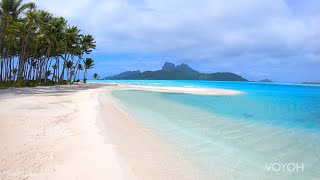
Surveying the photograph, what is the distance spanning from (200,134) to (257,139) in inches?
78.1

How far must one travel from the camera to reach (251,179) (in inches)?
190

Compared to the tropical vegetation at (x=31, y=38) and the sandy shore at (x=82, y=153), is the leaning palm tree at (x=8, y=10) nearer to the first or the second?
the tropical vegetation at (x=31, y=38)

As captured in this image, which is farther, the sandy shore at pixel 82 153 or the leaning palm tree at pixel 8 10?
the leaning palm tree at pixel 8 10

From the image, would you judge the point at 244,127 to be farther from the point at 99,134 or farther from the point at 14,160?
the point at 14,160

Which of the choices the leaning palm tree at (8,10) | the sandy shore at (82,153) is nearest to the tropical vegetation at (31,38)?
the leaning palm tree at (8,10)

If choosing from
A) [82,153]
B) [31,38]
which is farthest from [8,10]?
[82,153]

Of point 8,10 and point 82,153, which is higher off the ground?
point 8,10

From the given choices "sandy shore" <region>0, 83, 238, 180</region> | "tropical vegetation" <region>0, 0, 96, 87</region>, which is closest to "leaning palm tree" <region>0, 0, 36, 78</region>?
"tropical vegetation" <region>0, 0, 96, 87</region>

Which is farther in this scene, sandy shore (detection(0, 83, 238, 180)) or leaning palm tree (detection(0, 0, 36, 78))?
leaning palm tree (detection(0, 0, 36, 78))

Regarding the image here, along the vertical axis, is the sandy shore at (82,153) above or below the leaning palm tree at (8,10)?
below

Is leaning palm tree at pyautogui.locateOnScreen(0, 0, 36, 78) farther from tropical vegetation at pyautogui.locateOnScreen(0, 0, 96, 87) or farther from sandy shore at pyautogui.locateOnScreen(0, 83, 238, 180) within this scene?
sandy shore at pyautogui.locateOnScreen(0, 83, 238, 180)

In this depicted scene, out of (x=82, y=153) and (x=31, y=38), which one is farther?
(x=31, y=38)

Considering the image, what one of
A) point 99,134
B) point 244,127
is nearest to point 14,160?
point 99,134

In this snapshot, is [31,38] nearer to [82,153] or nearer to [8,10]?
[8,10]
